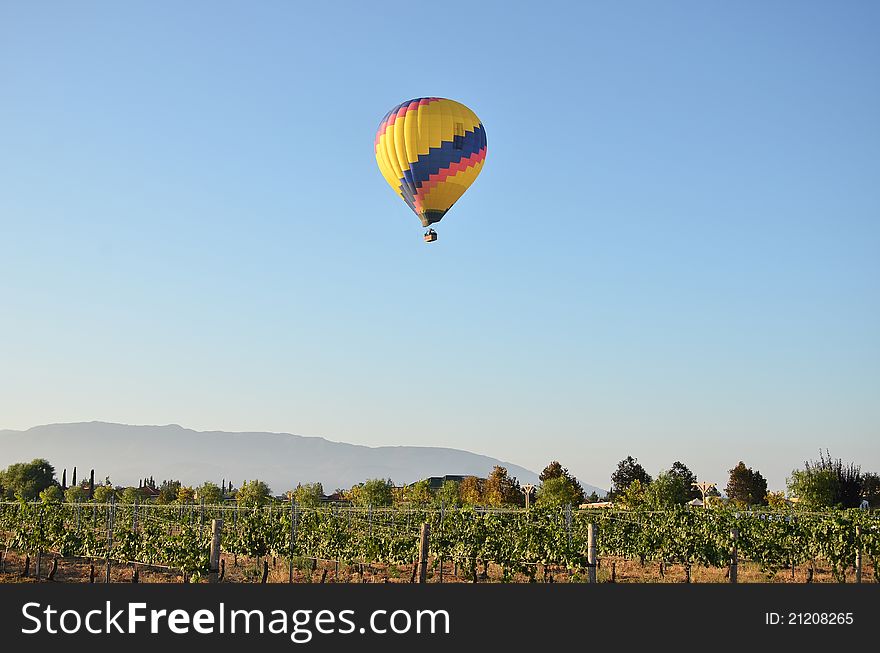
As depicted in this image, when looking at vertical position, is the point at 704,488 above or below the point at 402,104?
below

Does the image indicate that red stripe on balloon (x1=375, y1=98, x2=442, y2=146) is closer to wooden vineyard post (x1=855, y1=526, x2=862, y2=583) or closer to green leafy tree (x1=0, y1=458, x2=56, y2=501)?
wooden vineyard post (x1=855, y1=526, x2=862, y2=583)

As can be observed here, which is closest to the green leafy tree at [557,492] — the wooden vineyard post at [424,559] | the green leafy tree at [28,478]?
the wooden vineyard post at [424,559]

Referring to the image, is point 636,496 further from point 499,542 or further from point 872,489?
point 499,542

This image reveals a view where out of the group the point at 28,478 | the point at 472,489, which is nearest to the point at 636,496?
the point at 472,489

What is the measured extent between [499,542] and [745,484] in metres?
58.7

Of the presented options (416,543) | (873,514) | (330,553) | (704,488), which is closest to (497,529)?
(416,543)

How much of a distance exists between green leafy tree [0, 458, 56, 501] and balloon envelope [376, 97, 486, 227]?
71.0m

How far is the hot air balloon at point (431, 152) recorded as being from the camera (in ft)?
89.5

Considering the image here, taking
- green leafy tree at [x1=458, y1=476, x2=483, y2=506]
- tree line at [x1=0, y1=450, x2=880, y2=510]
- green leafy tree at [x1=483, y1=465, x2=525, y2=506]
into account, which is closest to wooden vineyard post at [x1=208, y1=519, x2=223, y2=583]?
tree line at [x1=0, y1=450, x2=880, y2=510]

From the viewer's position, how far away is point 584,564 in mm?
21859

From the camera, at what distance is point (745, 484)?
75500 millimetres
